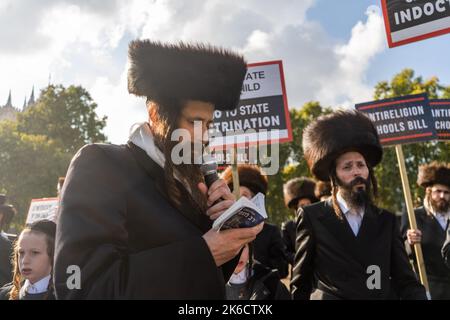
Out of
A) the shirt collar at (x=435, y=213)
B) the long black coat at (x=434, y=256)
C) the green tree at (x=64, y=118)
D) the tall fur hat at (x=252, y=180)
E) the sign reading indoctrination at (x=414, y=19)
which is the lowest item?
the long black coat at (x=434, y=256)

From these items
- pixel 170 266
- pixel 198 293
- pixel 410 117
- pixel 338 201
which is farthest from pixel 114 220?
pixel 410 117

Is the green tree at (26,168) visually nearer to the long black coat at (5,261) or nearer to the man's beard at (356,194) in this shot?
the long black coat at (5,261)

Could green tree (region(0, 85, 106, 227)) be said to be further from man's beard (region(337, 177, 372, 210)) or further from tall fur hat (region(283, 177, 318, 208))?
man's beard (region(337, 177, 372, 210))

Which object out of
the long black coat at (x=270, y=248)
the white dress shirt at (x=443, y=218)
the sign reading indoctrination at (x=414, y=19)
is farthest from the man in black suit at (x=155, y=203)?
the white dress shirt at (x=443, y=218)

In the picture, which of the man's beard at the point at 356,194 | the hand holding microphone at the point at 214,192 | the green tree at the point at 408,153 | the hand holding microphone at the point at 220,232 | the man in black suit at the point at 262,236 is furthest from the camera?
the green tree at the point at 408,153

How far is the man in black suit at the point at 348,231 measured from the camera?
11.7ft

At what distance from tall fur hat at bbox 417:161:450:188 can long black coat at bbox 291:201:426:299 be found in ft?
11.4

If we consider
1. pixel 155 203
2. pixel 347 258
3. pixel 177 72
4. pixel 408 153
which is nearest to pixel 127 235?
pixel 155 203

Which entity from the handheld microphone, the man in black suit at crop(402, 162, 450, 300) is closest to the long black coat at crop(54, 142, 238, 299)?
the handheld microphone

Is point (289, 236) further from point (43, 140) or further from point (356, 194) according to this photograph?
point (43, 140)

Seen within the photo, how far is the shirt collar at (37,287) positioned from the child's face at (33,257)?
0.04 metres

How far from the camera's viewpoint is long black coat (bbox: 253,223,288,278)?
573 centimetres

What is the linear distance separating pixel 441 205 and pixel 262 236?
2.83m

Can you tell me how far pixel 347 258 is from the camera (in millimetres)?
3645
